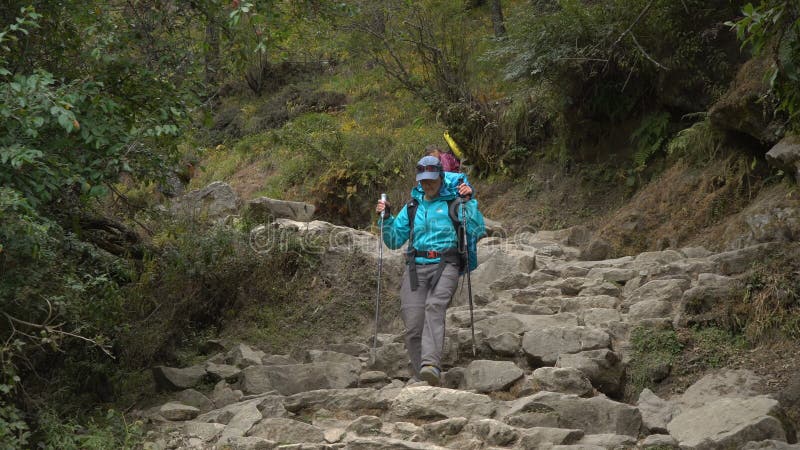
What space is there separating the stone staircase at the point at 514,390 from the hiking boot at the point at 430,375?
0.10 m

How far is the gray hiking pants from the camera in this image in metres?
7.55

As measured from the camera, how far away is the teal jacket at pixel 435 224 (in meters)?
7.95

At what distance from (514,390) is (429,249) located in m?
1.54

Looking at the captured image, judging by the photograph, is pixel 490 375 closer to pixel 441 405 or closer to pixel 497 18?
pixel 441 405

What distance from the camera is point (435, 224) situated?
800 centimetres

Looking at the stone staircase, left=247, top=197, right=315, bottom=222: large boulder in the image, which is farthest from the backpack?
left=247, top=197, right=315, bottom=222: large boulder

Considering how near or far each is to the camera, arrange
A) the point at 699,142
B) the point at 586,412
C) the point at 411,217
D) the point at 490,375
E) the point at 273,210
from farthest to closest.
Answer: the point at 273,210, the point at 699,142, the point at 411,217, the point at 490,375, the point at 586,412

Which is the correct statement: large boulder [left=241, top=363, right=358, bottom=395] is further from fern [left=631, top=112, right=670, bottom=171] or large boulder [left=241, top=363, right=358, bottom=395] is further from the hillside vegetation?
fern [left=631, top=112, right=670, bottom=171]

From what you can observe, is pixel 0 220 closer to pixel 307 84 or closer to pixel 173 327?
pixel 173 327

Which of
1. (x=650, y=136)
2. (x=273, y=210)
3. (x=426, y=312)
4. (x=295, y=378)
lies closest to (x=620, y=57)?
(x=650, y=136)

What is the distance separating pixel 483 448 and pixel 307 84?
2208cm

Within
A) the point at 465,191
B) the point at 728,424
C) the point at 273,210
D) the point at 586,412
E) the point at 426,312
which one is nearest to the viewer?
the point at 728,424

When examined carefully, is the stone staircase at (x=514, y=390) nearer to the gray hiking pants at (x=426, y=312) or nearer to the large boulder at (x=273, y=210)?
the gray hiking pants at (x=426, y=312)

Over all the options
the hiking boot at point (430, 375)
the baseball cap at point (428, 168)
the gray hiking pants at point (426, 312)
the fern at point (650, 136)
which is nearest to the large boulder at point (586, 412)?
the hiking boot at point (430, 375)
